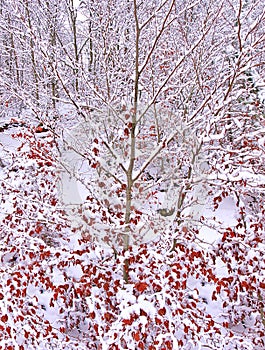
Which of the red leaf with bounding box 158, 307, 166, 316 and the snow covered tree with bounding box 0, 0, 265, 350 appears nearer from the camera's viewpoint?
the red leaf with bounding box 158, 307, 166, 316

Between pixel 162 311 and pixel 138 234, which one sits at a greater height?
pixel 138 234

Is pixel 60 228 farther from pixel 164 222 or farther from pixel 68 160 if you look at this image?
pixel 164 222

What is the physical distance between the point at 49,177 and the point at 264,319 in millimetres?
4080

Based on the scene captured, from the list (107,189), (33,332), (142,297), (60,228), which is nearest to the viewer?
(142,297)

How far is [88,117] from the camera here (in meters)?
3.88

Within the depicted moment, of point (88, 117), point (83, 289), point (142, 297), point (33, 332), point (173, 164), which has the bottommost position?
point (33, 332)

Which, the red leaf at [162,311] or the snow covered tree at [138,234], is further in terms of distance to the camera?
the snow covered tree at [138,234]

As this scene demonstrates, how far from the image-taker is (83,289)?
376 centimetres

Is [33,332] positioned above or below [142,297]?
below

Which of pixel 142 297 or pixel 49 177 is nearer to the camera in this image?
pixel 142 297

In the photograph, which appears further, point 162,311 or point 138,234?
point 138,234

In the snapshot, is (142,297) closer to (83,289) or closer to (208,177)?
(83,289)

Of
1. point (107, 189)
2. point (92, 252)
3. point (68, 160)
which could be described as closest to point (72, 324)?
point (92, 252)

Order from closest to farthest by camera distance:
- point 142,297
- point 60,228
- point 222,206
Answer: point 142,297, point 60,228, point 222,206
